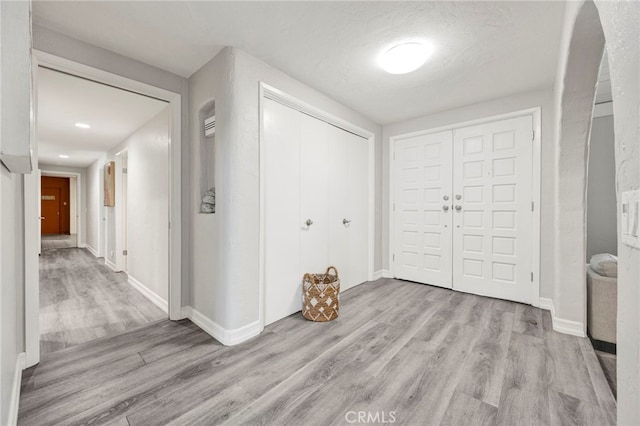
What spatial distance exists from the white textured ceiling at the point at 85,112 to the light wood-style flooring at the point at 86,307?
1968 mm

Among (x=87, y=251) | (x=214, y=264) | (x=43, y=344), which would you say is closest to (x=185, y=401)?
(x=214, y=264)

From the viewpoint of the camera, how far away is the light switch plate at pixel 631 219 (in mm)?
521

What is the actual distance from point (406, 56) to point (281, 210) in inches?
64.0

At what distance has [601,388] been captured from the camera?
1499mm

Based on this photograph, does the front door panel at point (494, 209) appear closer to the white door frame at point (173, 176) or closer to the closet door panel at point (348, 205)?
the closet door panel at point (348, 205)

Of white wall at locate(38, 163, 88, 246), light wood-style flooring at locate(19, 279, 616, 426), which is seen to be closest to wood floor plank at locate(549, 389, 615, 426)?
light wood-style flooring at locate(19, 279, 616, 426)

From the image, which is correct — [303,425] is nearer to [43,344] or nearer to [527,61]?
[43,344]

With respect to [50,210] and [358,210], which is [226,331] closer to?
[358,210]

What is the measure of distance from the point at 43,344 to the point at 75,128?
335 cm

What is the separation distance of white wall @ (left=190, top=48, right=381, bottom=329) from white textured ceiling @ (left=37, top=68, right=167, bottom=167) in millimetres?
1309

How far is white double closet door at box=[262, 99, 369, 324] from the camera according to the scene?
7.82ft

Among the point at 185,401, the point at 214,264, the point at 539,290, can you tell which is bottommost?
the point at 185,401

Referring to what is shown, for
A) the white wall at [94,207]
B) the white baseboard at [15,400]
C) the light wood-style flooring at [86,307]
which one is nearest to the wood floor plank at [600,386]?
the white baseboard at [15,400]

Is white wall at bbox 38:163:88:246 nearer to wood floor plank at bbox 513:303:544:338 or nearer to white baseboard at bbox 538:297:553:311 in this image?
wood floor plank at bbox 513:303:544:338
